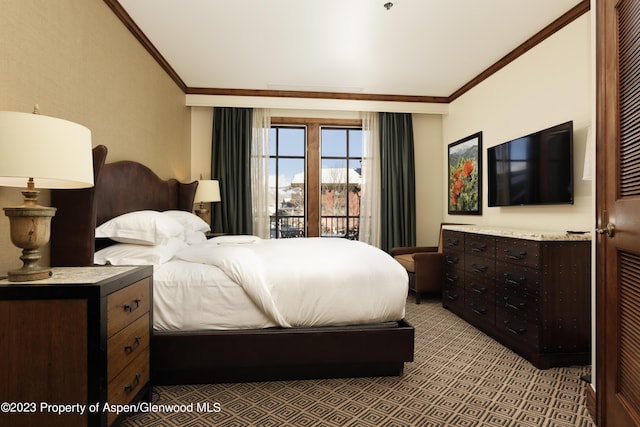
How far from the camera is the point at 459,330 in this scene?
10.6ft

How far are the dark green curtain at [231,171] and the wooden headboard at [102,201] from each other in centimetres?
65

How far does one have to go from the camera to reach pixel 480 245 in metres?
3.21

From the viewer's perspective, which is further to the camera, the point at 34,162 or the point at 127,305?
the point at 127,305

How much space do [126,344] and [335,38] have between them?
3.03 metres

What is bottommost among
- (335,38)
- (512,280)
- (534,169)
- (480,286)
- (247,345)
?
(247,345)

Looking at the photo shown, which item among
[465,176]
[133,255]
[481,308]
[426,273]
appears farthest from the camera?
[465,176]

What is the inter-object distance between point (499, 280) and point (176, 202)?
351cm

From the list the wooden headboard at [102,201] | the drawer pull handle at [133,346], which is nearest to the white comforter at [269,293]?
the drawer pull handle at [133,346]

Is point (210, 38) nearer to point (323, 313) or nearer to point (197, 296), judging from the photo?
point (197, 296)

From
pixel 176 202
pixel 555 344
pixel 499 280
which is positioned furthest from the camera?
pixel 176 202

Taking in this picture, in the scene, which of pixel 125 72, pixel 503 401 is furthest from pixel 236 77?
pixel 503 401

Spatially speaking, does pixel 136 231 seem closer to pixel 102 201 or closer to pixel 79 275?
pixel 102 201

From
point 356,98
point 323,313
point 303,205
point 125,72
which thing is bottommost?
point 323,313

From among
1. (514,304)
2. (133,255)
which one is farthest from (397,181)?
(133,255)
